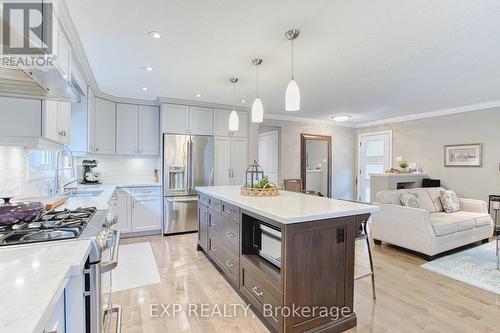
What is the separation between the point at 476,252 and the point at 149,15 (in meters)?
4.94

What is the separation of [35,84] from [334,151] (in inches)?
258

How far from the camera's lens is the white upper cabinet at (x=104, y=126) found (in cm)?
414

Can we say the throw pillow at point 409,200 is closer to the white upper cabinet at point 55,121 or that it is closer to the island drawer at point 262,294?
the island drawer at point 262,294

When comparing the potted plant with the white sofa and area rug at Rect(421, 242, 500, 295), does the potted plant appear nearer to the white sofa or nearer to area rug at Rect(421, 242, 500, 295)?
the white sofa

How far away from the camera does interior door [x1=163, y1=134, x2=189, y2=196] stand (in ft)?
14.5

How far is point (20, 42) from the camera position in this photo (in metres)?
1.07

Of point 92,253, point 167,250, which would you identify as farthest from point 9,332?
point 167,250

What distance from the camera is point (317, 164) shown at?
22.3 feet

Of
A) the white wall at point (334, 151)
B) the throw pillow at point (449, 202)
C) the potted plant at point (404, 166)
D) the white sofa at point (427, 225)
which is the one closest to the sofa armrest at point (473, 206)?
Answer: the white sofa at point (427, 225)

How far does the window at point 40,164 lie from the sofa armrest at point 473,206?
615 centimetres

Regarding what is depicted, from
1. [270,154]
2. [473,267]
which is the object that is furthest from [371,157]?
[473,267]

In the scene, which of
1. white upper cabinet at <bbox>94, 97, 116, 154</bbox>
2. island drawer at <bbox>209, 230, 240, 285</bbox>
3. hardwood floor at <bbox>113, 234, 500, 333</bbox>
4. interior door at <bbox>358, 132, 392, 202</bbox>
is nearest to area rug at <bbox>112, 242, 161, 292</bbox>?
hardwood floor at <bbox>113, 234, 500, 333</bbox>

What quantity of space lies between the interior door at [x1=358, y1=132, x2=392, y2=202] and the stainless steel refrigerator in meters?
4.66

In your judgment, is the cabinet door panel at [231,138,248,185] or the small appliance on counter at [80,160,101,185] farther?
the cabinet door panel at [231,138,248,185]
